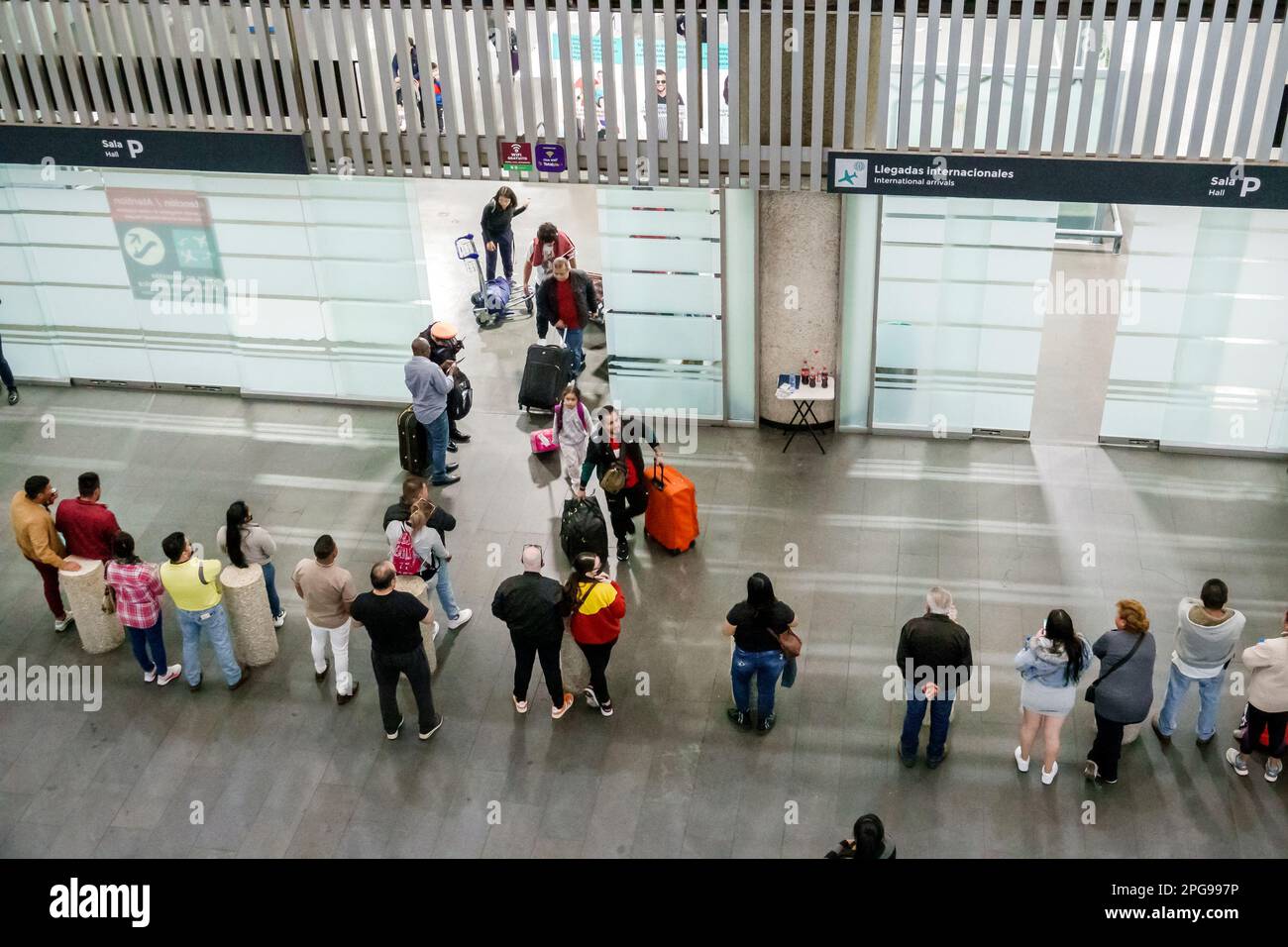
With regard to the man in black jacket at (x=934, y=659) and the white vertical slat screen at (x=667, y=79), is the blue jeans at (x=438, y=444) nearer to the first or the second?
the white vertical slat screen at (x=667, y=79)

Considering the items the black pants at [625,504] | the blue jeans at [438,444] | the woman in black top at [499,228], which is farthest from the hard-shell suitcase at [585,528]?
the woman in black top at [499,228]

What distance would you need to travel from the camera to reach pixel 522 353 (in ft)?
50.0

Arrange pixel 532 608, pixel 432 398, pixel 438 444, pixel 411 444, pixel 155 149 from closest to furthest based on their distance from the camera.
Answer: pixel 532 608, pixel 155 149, pixel 432 398, pixel 411 444, pixel 438 444

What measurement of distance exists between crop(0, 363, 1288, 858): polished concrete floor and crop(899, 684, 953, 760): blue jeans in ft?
0.59

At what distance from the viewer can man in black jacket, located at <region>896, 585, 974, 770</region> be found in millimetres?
8562

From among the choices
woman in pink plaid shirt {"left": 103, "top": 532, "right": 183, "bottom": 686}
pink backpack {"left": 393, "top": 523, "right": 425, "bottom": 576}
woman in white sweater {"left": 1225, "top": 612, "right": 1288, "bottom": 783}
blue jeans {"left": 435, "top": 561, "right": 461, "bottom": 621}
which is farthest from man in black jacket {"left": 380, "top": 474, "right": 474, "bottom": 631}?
woman in white sweater {"left": 1225, "top": 612, "right": 1288, "bottom": 783}

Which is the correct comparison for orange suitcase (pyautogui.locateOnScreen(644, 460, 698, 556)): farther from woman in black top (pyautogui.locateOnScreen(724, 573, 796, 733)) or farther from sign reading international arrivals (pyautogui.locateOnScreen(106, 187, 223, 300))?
sign reading international arrivals (pyautogui.locateOnScreen(106, 187, 223, 300))

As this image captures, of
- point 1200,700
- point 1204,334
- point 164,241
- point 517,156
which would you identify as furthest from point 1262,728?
point 164,241

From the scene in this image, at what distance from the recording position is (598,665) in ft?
31.6

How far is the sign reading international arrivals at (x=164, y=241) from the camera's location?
1332 cm

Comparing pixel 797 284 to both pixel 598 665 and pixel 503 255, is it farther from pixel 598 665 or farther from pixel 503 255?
pixel 503 255

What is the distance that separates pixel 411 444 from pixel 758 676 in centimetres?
473
